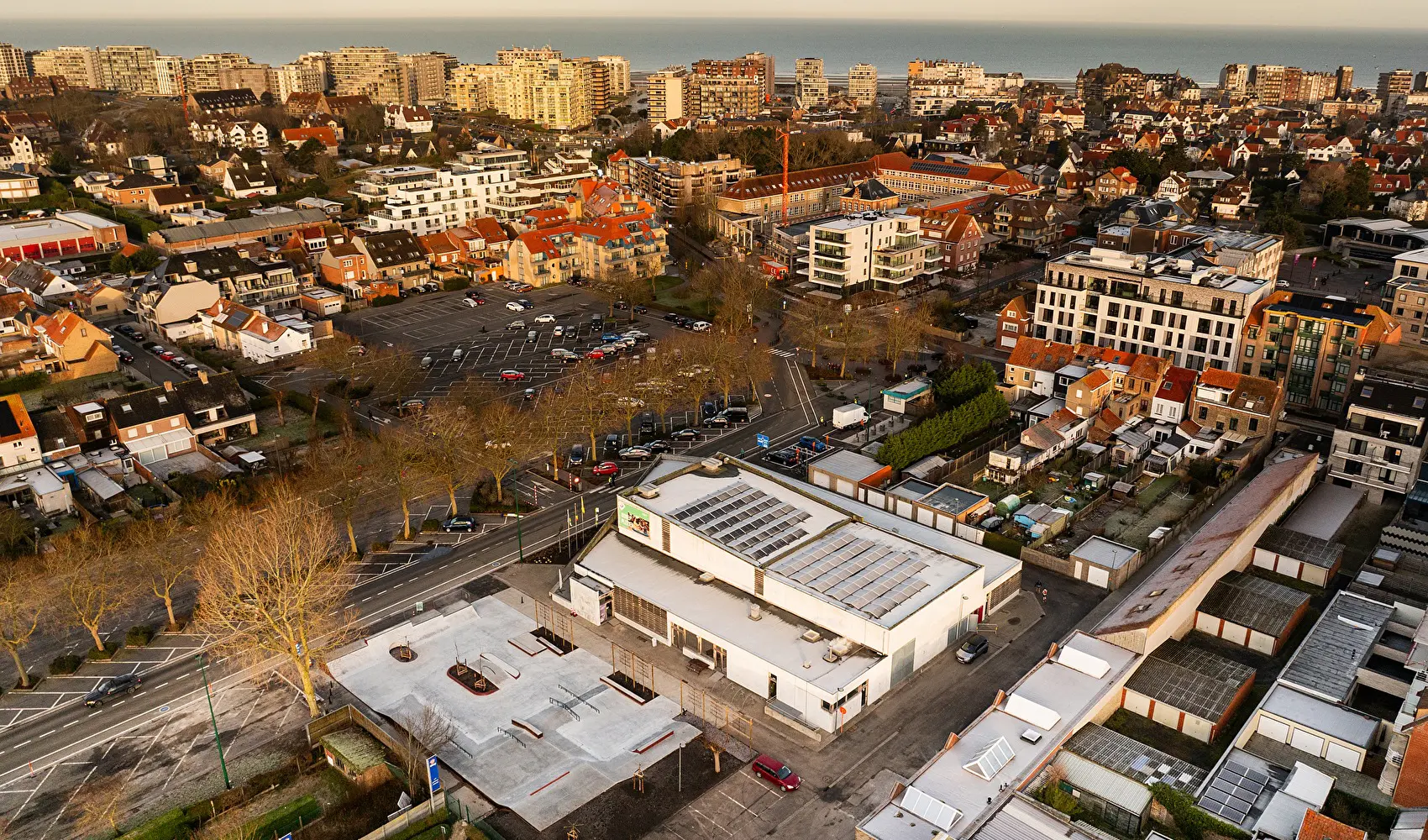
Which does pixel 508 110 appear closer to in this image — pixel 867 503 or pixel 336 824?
pixel 867 503

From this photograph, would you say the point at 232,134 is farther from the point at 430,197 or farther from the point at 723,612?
the point at 723,612

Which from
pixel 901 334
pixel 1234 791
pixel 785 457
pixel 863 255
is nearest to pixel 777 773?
pixel 1234 791

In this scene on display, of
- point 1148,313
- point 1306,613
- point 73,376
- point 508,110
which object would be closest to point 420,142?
point 508,110

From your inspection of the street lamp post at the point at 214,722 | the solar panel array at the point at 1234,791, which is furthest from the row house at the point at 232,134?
the solar panel array at the point at 1234,791

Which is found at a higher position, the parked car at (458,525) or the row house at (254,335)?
the row house at (254,335)

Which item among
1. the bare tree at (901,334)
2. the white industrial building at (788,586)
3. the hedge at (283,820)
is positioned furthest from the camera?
the bare tree at (901,334)

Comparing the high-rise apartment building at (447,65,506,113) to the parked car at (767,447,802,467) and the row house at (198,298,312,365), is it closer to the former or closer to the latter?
the row house at (198,298,312,365)

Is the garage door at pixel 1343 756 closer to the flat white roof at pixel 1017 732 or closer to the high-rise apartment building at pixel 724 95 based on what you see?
the flat white roof at pixel 1017 732
